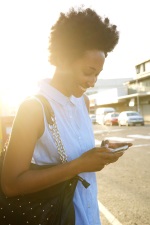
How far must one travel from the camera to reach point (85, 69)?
1688 millimetres

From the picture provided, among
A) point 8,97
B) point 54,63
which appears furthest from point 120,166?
point 54,63

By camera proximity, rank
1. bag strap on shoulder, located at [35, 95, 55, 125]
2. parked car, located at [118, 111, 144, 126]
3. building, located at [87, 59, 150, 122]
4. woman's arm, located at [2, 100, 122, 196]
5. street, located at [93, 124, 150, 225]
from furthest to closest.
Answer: building, located at [87, 59, 150, 122], parked car, located at [118, 111, 144, 126], street, located at [93, 124, 150, 225], bag strap on shoulder, located at [35, 95, 55, 125], woman's arm, located at [2, 100, 122, 196]

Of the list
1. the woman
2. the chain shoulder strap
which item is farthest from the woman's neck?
the chain shoulder strap

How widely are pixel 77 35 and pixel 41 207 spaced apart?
2.81 feet

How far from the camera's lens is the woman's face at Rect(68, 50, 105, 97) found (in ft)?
5.52

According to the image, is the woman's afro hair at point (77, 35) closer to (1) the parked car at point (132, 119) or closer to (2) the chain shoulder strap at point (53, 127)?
(2) the chain shoulder strap at point (53, 127)

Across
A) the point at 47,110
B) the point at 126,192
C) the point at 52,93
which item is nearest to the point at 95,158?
the point at 47,110

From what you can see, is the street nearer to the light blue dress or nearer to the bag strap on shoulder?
the light blue dress

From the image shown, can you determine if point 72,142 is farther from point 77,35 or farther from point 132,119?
point 132,119

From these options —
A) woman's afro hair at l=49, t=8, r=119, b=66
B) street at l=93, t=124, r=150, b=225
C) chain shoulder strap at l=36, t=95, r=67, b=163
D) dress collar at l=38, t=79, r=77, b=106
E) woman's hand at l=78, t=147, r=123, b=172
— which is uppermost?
woman's afro hair at l=49, t=8, r=119, b=66

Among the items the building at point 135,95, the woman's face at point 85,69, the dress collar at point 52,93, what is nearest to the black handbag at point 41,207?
the dress collar at point 52,93

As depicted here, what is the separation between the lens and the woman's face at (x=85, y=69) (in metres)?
1.68

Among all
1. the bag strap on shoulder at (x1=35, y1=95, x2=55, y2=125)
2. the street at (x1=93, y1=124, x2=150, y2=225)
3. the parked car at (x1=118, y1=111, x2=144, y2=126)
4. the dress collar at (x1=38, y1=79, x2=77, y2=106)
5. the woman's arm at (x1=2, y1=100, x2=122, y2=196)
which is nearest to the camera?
the woman's arm at (x1=2, y1=100, x2=122, y2=196)

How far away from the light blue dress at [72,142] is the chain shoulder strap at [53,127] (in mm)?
20
